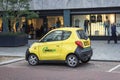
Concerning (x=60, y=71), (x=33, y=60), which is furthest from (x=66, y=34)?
(x=60, y=71)

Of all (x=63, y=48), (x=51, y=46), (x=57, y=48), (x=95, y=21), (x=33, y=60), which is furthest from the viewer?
(x=95, y=21)

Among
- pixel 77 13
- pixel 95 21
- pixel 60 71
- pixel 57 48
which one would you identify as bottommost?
pixel 60 71

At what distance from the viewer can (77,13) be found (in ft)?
99.1

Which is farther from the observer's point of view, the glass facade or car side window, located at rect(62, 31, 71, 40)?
the glass facade

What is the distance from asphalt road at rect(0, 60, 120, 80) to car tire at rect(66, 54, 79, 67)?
0.20m

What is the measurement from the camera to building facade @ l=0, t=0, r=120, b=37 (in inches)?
1142

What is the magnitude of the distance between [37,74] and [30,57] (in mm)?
2656

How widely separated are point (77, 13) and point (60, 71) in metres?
17.3

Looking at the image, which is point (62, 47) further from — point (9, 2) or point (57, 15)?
point (57, 15)

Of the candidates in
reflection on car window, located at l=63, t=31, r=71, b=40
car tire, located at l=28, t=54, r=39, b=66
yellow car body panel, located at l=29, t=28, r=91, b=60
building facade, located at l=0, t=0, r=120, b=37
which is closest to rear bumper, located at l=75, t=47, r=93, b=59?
yellow car body panel, located at l=29, t=28, r=91, b=60

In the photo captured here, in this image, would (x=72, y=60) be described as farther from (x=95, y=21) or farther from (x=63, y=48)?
(x=95, y=21)

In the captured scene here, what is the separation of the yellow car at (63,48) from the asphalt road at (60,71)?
335 mm

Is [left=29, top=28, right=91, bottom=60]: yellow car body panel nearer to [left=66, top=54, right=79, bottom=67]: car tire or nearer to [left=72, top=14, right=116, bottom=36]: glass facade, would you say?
[left=66, top=54, right=79, bottom=67]: car tire

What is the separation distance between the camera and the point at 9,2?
2497 cm
